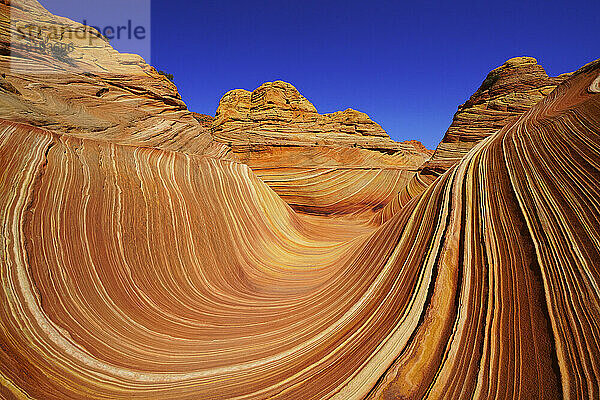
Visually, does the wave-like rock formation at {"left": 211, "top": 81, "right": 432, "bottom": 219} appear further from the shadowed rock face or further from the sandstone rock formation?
the shadowed rock face

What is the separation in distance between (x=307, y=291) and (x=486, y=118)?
8.35 meters

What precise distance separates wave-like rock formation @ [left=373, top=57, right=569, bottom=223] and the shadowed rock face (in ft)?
14.0

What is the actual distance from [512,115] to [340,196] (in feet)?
17.9

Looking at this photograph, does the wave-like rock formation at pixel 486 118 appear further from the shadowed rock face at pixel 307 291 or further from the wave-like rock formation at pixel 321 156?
the shadowed rock face at pixel 307 291

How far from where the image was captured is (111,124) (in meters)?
4.68

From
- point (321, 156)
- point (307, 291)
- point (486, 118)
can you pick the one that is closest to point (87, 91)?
point (307, 291)

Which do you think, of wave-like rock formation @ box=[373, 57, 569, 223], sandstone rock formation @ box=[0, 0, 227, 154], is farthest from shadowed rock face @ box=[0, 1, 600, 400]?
wave-like rock formation @ box=[373, 57, 569, 223]

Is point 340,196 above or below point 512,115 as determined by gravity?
below

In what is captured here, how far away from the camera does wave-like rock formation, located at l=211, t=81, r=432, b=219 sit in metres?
8.27

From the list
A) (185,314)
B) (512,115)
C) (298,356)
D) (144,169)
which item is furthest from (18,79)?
(512,115)

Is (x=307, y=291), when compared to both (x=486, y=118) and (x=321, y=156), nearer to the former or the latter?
(x=321, y=156)

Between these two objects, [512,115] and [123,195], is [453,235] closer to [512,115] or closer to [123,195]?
[123,195]

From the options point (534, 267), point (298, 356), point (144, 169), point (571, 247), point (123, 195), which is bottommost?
point (298, 356)

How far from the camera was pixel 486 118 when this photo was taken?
8227mm
